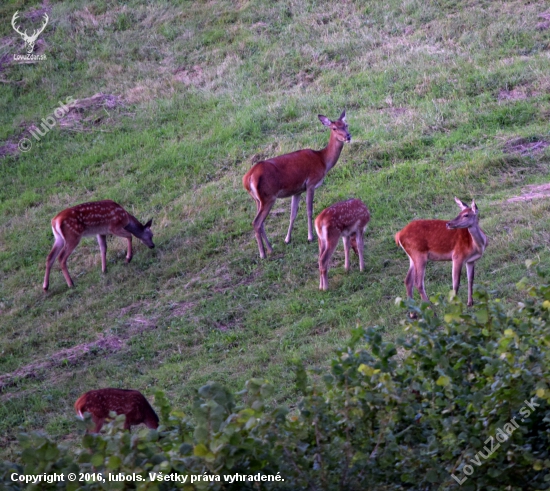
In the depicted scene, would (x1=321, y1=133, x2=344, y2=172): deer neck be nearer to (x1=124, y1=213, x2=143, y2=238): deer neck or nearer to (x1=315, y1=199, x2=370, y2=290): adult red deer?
(x1=315, y1=199, x2=370, y2=290): adult red deer

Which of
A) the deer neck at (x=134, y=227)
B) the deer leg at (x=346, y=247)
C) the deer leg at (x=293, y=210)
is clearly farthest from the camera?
the deer neck at (x=134, y=227)

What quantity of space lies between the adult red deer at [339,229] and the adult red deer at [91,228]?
3760 mm

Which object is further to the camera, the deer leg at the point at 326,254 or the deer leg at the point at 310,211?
the deer leg at the point at 310,211

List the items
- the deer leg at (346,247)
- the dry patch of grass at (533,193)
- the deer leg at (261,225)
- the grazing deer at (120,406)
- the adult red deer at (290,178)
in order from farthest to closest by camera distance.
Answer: the adult red deer at (290,178)
the deer leg at (261,225)
the dry patch of grass at (533,193)
the deer leg at (346,247)
the grazing deer at (120,406)

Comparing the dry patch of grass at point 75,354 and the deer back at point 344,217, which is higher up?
the deer back at point 344,217

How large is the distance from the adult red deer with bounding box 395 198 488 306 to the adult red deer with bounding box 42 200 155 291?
5.39 meters

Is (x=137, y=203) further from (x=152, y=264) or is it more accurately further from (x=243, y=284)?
(x=243, y=284)

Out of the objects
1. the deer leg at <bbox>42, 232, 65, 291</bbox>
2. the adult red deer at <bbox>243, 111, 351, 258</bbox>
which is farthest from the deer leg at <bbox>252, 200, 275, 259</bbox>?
the deer leg at <bbox>42, 232, 65, 291</bbox>

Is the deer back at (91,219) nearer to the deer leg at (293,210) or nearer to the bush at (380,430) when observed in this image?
the deer leg at (293,210)

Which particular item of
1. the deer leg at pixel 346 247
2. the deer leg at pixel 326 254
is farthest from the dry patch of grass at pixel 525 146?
the deer leg at pixel 326 254

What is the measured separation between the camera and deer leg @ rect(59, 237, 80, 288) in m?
13.7

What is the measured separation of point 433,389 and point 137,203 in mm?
11898

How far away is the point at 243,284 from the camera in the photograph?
12.2 metres

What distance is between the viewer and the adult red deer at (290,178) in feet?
42.7
